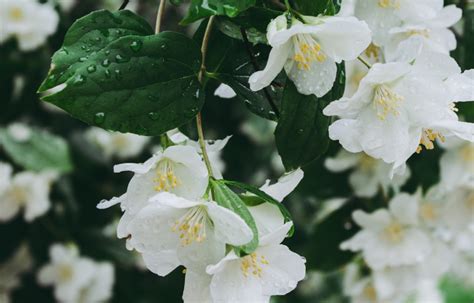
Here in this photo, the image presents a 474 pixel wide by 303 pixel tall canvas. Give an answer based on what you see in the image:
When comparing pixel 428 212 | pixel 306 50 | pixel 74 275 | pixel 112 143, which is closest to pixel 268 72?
pixel 306 50

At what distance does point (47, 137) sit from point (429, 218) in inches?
41.0

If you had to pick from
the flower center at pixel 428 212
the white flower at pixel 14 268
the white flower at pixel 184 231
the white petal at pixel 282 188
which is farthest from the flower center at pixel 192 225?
the white flower at pixel 14 268

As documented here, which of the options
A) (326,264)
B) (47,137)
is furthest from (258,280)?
(47,137)

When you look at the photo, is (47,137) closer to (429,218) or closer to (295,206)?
(295,206)

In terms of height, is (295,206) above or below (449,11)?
below

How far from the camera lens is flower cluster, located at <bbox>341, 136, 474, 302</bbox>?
1.41m

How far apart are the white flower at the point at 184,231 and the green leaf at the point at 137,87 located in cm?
8

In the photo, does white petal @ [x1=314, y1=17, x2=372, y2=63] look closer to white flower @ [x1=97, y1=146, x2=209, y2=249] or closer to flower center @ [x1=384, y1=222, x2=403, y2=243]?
white flower @ [x1=97, y1=146, x2=209, y2=249]

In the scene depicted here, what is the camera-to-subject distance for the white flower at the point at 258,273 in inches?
28.3

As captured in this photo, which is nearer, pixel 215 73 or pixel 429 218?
pixel 215 73

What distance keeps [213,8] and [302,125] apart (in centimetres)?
17

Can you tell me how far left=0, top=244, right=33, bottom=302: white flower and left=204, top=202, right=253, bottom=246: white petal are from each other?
1522 mm

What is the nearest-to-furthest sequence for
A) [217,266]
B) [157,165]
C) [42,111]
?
[217,266] < [157,165] < [42,111]

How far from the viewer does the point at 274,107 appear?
2.76ft
